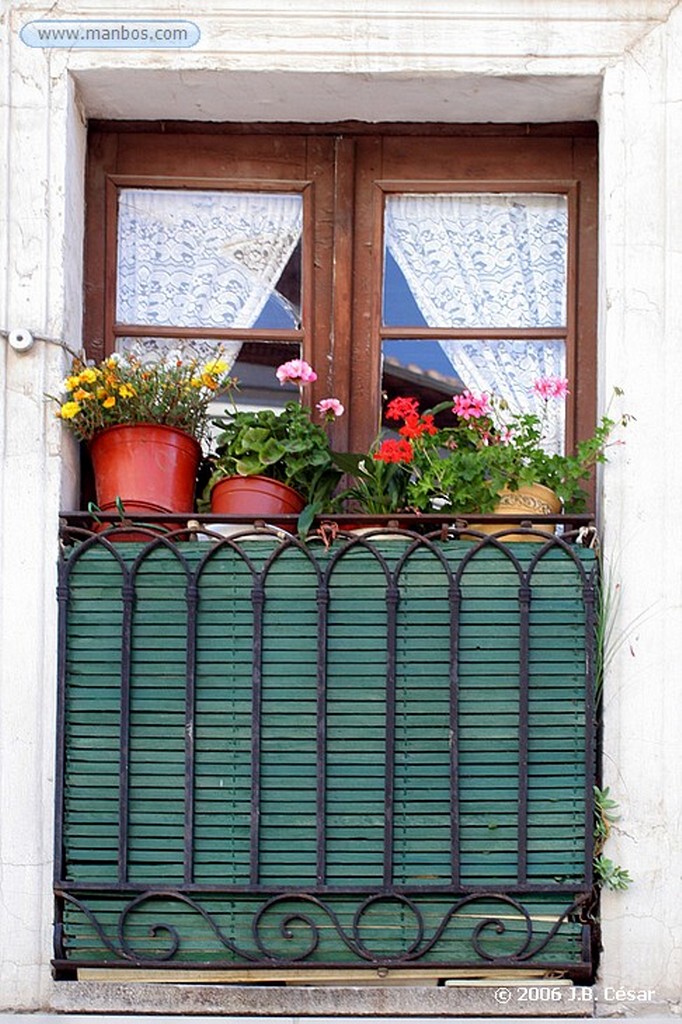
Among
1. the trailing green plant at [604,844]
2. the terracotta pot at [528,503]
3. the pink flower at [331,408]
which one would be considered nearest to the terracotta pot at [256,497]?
the pink flower at [331,408]

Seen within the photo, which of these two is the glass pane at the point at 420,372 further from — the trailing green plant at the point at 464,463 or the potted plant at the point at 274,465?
the potted plant at the point at 274,465

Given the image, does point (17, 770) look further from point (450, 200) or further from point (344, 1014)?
point (450, 200)

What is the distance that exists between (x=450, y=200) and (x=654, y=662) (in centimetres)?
162

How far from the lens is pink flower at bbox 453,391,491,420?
544 centimetres

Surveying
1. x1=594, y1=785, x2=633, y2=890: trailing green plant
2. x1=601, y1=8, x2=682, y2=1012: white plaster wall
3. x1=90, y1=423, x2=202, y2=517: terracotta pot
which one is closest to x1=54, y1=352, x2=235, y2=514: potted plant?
x1=90, y1=423, x2=202, y2=517: terracotta pot

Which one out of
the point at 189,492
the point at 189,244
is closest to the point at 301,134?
the point at 189,244

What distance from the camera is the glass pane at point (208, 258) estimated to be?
585 centimetres

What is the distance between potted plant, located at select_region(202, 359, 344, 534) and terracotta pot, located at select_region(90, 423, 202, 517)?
12 centimetres

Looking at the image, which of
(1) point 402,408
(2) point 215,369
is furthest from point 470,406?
(2) point 215,369

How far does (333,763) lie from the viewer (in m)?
5.11

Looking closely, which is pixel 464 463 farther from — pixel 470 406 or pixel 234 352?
pixel 234 352

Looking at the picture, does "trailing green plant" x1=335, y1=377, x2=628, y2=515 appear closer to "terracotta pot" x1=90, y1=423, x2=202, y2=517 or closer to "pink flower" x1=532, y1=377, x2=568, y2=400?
"pink flower" x1=532, y1=377, x2=568, y2=400

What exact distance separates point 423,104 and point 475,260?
51cm

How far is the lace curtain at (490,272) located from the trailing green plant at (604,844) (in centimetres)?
129
